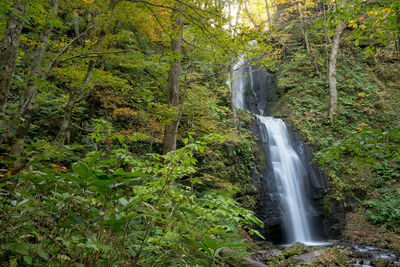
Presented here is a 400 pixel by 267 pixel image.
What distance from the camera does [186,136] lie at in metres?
8.30

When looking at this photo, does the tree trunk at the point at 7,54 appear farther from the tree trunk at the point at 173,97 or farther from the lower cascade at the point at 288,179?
the lower cascade at the point at 288,179

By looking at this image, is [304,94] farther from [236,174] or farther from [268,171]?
[236,174]

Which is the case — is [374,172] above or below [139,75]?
below

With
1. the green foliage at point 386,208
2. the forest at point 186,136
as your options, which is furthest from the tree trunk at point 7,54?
the green foliage at point 386,208

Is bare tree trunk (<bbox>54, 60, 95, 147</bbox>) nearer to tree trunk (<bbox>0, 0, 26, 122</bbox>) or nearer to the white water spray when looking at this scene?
tree trunk (<bbox>0, 0, 26, 122</bbox>)

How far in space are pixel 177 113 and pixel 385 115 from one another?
16.3 m

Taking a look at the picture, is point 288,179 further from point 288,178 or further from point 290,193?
point 290,193

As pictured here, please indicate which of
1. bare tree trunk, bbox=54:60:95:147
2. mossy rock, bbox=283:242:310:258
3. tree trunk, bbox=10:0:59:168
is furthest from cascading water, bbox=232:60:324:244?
tree trunk, bbox=10:0:59:168

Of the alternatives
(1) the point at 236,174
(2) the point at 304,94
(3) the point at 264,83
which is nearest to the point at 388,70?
(2) the point at 304,94

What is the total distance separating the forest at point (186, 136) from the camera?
1310mm

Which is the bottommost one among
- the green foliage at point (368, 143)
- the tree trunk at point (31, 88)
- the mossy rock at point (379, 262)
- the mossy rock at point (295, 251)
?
the mossy rock at point (295, 251)

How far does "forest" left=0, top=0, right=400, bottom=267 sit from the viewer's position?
4.30ft

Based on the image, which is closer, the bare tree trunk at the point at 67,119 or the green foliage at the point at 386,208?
the bare tree trunk at the point at 67,119

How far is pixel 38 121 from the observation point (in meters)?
6.71
